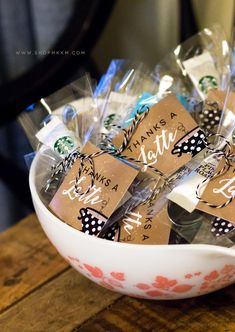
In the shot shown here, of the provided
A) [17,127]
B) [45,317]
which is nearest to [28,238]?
[45,317]

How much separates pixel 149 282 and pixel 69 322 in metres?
0.11

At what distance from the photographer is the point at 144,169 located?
0.52m

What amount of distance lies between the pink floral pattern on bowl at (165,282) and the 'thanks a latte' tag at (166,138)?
99 mm

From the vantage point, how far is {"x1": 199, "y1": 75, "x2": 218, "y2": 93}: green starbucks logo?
2.13 feet

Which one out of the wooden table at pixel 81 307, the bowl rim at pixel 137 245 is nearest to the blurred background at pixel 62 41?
the wooden table at pixel 81 307

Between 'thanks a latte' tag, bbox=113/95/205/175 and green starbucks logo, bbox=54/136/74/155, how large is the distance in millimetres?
63

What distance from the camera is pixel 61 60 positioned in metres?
1.04

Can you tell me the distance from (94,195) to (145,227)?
55 millimetres

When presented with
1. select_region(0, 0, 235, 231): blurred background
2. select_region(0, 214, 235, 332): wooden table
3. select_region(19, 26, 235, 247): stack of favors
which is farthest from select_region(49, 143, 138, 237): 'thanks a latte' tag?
select_region(0, 0, 235, 231): blurred background

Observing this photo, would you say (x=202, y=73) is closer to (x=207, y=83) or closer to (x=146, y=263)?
(x=207, y=83)

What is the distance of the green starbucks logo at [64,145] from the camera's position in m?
0.56

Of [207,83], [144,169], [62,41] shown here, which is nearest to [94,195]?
[144,169]

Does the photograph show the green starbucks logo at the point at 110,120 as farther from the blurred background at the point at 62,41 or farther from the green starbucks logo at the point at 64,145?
the blurred background at the point at 62,41

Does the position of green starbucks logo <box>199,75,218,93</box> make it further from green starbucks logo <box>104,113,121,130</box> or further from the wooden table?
the wooden table
